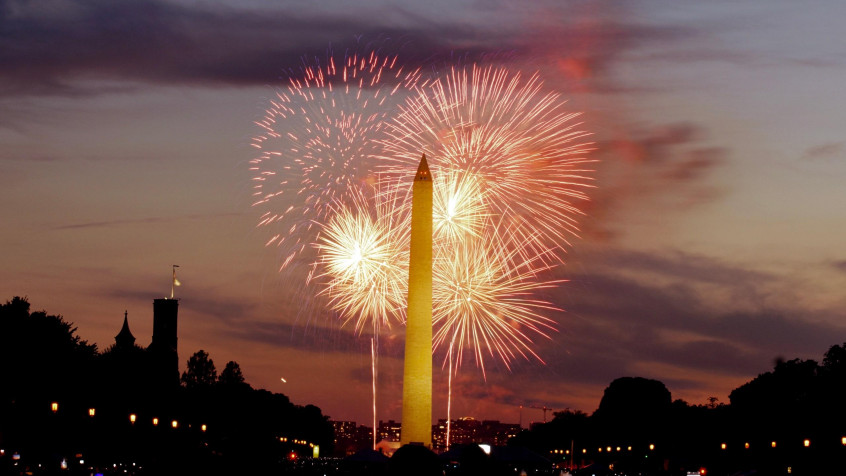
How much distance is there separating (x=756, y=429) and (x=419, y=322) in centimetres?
6314

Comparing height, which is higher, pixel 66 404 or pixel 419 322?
pixel 419 322

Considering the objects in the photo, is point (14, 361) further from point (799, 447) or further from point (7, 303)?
point (799, 447)

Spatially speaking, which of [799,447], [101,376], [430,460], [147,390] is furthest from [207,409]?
[430,460]

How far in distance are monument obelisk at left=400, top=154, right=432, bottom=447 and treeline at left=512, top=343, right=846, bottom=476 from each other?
74.8ft

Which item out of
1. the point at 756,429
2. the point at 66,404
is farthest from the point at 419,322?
the point at 756,429

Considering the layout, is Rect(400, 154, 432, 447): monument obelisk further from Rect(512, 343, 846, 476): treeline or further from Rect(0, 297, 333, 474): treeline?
Rect(512, 343, 846, 476): treeline

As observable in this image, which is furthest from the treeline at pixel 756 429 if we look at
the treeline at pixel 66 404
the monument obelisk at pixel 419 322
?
the treeline at pixel 66 404

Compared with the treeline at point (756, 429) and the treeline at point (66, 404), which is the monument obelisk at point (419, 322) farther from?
the treeline at point (756, 429)

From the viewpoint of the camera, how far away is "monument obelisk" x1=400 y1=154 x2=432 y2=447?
7425cm

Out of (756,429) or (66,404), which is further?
(756,429)

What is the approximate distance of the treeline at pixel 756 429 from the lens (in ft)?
325

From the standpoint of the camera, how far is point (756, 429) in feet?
411

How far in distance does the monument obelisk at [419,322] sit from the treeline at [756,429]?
22.8m

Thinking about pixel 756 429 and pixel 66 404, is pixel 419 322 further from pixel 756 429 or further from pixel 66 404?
pixel 756 429
